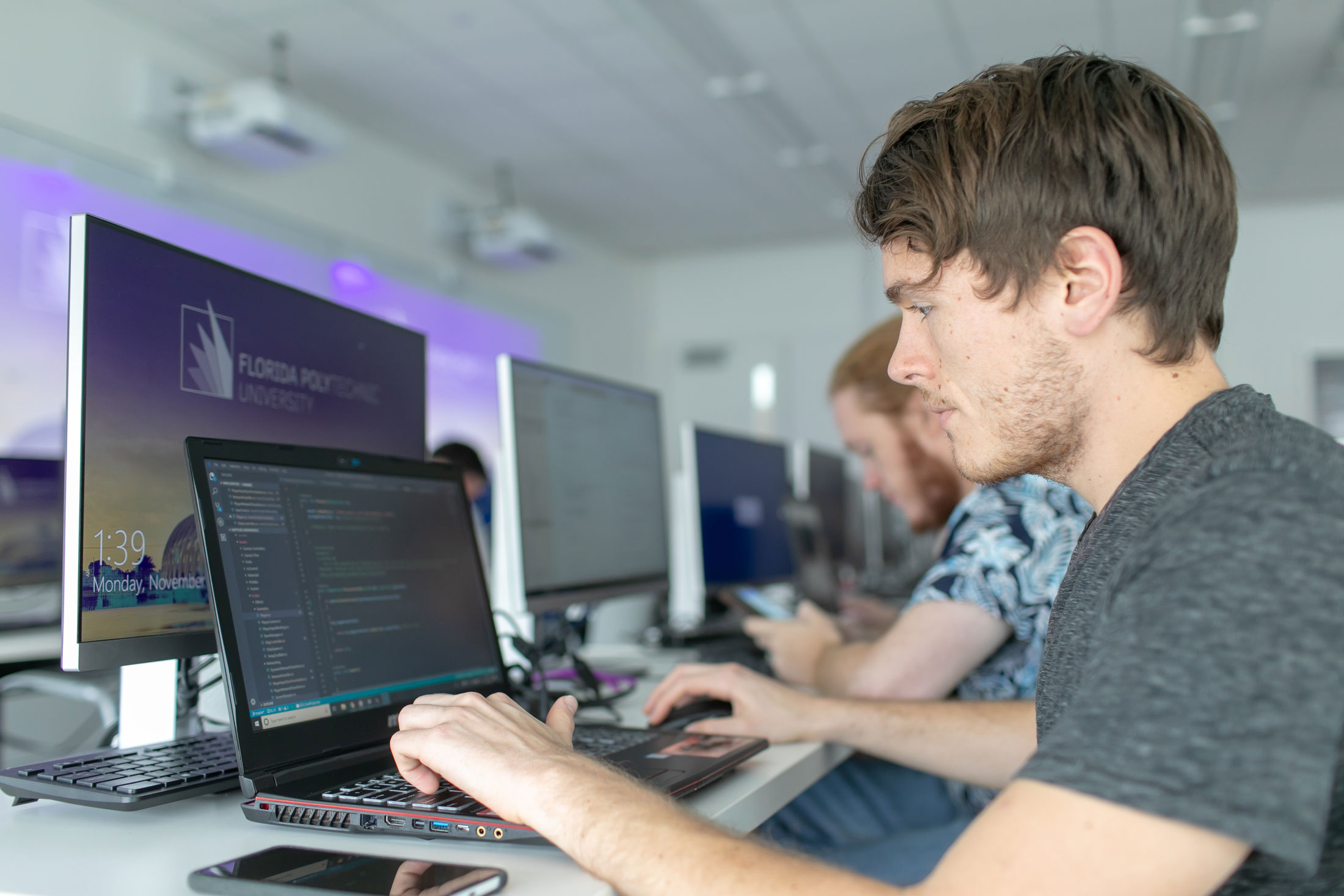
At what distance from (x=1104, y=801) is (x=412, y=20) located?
4.34 metres

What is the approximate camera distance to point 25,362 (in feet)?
11.6

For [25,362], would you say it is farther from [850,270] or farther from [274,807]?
[850,270]

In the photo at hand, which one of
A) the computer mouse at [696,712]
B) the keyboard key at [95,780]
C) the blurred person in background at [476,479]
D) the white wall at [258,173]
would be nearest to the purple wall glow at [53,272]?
the white wall at [258,173]

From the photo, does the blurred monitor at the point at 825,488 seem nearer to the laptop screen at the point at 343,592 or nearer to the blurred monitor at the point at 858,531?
the blurred monitor at the point at 858,531

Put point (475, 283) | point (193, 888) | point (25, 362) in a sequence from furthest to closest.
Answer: point (475, 283)
point (25, 362)
point (193, 888)

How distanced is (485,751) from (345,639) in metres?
0.26

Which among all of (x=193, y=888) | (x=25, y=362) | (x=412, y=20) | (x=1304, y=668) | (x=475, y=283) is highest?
(x=412, y=20)

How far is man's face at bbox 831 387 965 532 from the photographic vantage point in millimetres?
2102

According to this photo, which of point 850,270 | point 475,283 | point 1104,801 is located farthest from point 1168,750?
point 850,270

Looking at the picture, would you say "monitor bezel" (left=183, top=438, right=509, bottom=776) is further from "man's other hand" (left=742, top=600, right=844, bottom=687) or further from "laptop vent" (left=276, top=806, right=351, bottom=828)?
"man's other hand" (left=742, top=600, right=844, bottom=687)

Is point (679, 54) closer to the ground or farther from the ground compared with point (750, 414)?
farther from the ground

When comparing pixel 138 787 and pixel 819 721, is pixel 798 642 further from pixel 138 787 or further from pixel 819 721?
pixel 138 787

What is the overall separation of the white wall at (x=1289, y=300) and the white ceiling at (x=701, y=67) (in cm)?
56

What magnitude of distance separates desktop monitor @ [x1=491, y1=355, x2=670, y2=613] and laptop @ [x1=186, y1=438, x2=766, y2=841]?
0.36 meters
